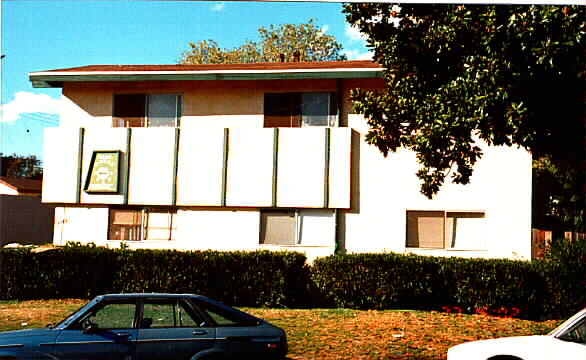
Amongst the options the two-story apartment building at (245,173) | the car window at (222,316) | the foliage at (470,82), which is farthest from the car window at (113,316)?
the foliage at (470,82)

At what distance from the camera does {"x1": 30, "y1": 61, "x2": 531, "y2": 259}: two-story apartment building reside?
31.6 feet

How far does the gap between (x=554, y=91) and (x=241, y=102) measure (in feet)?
15.4

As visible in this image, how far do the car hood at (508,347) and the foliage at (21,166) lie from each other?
248 inches

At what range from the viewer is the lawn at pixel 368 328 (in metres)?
8.19

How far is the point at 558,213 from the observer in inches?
384

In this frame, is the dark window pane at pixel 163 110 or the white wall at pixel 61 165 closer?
the white wall at pixel 61 165

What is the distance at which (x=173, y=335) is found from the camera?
721 cm

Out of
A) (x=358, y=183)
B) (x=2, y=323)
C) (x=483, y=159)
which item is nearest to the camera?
(x=2, y=323)

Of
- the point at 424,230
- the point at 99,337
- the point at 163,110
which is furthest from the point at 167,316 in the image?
the point at 424,230

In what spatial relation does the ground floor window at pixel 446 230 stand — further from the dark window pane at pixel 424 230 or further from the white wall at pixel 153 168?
the white wall at pixel 153 168

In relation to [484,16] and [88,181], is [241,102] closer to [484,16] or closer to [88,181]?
[88,181]

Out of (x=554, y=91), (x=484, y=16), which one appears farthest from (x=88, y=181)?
(x=554, y=91)

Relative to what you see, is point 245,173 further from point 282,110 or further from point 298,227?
point 298,227

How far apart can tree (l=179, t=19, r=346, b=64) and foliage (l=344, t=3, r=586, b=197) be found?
0.79 m
